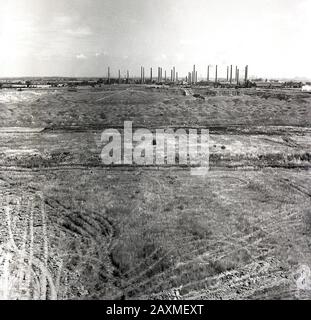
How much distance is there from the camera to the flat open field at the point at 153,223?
9430 mm

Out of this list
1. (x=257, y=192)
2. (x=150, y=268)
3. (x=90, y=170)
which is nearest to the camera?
(x=150, y=268)

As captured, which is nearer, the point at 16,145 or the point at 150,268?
the point at 150,268

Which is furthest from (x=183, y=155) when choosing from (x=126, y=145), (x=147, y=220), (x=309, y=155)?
(x=147, y=220)

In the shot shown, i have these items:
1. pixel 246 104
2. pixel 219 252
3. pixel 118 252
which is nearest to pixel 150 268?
pixel 118 252

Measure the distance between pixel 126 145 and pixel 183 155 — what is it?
4.77 m

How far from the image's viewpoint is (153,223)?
1302 centimetres

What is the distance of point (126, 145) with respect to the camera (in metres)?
26.0

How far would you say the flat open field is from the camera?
9430 mm

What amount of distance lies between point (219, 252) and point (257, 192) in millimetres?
6388

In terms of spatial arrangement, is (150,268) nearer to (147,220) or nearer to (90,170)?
(147,220)

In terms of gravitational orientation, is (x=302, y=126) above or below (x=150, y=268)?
above

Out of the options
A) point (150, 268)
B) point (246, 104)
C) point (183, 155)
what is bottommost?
point (150, 268)

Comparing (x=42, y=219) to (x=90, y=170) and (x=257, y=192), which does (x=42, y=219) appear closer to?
(x=90, y=170)

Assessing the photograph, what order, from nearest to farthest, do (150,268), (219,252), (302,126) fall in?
(150,268), (219,252), (302,126)
